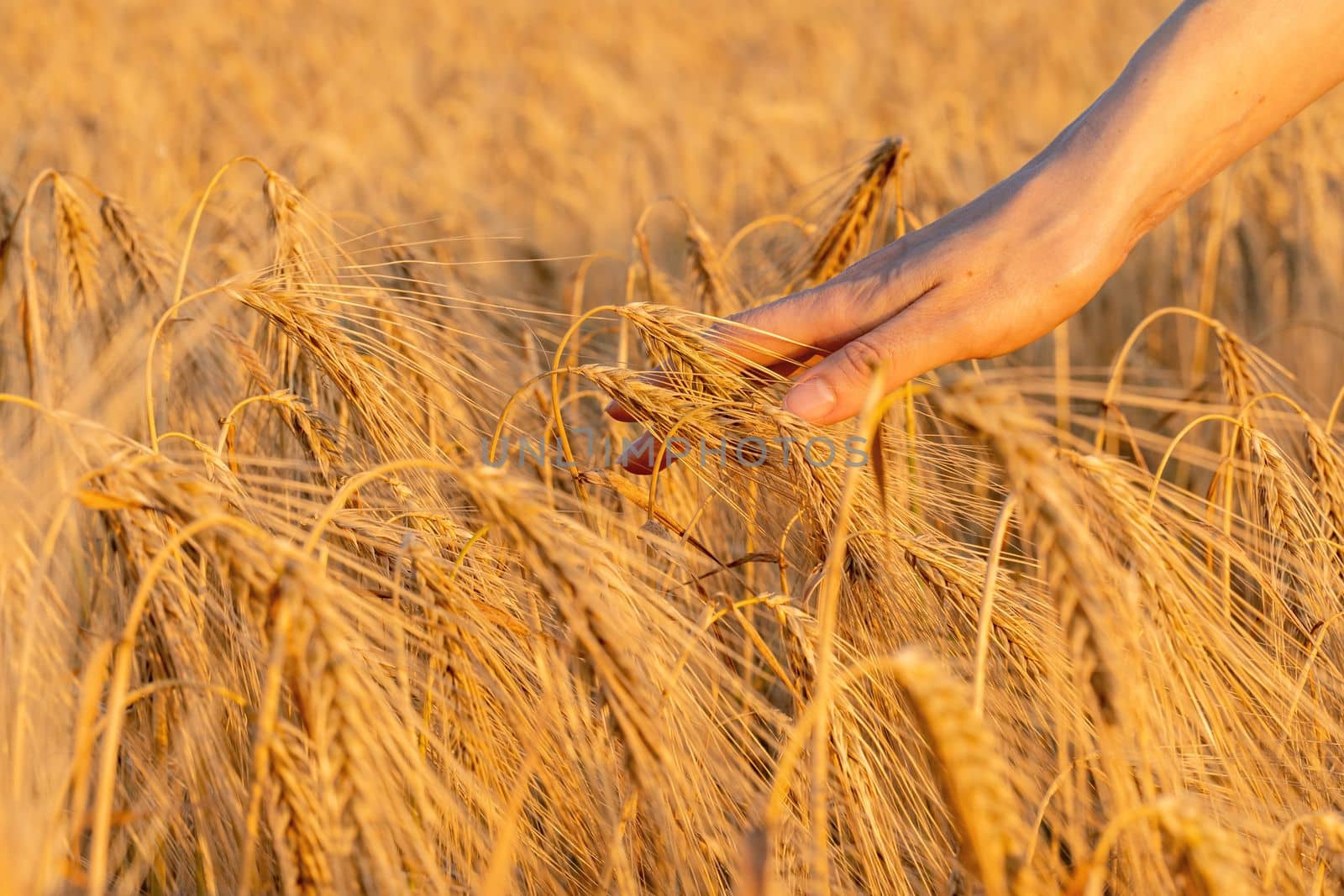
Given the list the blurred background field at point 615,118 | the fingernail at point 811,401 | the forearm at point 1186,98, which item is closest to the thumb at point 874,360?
the fingernail at point 811,401

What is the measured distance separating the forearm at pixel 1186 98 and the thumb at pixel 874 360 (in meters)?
0.22

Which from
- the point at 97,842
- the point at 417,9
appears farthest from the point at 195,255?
the point at 417,9

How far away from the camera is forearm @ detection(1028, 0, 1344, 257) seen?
1261mm

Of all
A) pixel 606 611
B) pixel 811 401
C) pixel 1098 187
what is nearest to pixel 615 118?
pixel 1098 187

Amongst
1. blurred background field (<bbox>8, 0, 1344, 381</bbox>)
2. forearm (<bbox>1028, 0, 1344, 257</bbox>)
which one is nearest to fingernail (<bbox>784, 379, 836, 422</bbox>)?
forearm (<bbox>1028, 0, 1344, 257</bbox>)

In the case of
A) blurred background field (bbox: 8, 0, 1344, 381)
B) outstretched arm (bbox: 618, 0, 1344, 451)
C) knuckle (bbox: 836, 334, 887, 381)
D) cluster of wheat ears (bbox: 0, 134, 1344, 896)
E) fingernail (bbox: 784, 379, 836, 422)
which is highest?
blurred background field (bbox: 8, 0, 1344, 381)

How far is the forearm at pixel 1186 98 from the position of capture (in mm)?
1261

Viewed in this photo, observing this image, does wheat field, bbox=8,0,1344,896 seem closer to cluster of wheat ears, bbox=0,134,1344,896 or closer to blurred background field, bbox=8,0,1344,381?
cluster of wheat ears, bbox=0,134,1344,896

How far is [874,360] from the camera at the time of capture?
4.03 ft

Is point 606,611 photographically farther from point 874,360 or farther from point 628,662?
point 874,360

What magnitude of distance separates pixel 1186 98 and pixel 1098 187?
0.14 metres

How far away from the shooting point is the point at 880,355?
1.26m

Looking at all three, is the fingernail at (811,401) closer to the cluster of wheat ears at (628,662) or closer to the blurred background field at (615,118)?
the cluster of wheat ears at (628,662)

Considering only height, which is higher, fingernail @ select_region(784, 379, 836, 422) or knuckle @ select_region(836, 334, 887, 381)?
knuckle @ select_region(836, 334, 887, 381)
